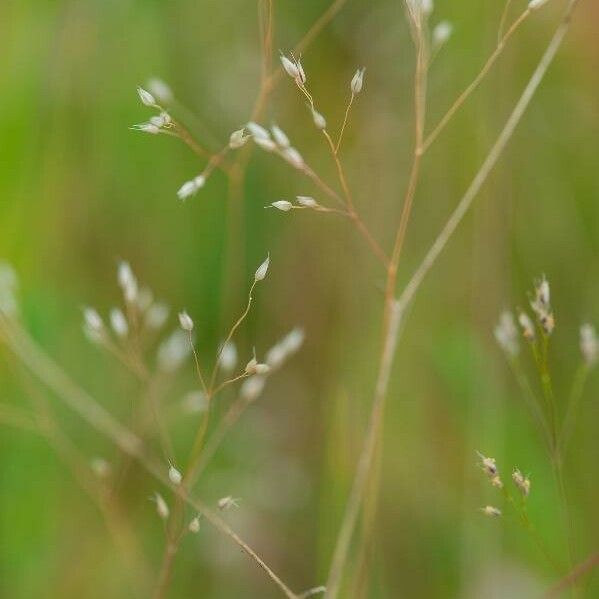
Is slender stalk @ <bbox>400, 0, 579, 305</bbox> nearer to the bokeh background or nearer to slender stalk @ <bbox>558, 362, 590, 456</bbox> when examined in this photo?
the bokeh background

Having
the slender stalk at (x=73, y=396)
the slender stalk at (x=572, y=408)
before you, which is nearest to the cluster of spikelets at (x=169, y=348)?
the slender stalk at (x=73, y=396)

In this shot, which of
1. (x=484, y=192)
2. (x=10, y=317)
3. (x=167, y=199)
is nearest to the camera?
(x=10, y=317)

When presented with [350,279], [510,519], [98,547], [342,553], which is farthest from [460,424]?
[98,547]

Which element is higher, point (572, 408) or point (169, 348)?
point (169, 348)

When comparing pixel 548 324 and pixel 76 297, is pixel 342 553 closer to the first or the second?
pixel 548 324

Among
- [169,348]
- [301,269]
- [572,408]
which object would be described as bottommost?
[572,408]

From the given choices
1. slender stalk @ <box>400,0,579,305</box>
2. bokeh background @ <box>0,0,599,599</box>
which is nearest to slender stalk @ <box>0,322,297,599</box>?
bokeh background @ <box>0,0,599,599</box>

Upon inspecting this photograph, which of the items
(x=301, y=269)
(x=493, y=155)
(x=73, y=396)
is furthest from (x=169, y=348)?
(x=493, y=155)

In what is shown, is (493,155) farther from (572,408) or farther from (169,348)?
(169,348)

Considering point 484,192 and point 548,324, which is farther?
point 484,192
